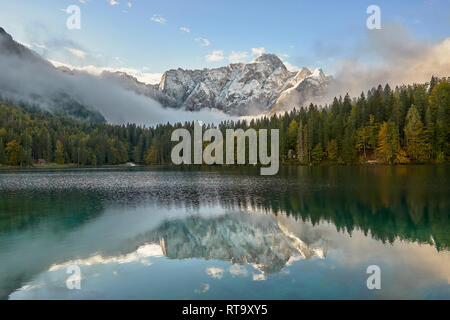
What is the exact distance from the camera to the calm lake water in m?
10.6

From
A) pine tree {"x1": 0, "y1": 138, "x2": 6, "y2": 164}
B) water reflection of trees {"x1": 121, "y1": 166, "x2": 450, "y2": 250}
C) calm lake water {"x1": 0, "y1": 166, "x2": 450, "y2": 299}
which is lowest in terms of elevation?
calm lake water {"x1": 0, "y1": 166, "x2": 450, "y2": 299}

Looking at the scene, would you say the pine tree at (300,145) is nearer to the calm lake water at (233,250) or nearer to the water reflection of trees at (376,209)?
the water reflection of trees at (376,209)

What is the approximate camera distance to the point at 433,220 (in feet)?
65.7

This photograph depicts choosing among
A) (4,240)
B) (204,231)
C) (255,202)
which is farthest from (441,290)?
(4,240)

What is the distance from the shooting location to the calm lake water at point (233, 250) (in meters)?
10.6

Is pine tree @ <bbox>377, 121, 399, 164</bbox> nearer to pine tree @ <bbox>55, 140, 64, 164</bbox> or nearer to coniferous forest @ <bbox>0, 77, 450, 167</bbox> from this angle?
coniferous forest @ <bbox>0, 77, 450, 167</bbox>

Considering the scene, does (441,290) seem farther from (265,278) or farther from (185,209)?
(185,209)

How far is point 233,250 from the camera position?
50.5ft

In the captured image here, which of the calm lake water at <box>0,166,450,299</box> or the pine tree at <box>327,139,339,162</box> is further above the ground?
the pine tree at <box>327,139,339,162</box>

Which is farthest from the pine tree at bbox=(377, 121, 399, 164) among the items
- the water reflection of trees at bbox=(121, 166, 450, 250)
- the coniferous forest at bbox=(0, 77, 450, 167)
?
the water reflection of trees at bbox=(121, 166, 450, 250)

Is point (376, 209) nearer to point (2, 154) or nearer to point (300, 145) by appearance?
point (300, 145)

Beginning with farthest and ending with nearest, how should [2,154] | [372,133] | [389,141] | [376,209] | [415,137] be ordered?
[2,154], [372,133], [389,141], [415,137], [376,209]

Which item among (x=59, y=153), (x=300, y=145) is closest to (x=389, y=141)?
(x=300, y=145)
